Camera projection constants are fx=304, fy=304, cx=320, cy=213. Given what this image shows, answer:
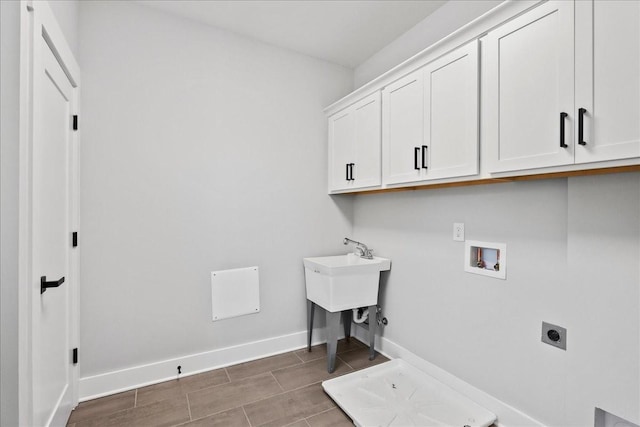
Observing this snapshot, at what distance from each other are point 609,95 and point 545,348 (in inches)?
47.6

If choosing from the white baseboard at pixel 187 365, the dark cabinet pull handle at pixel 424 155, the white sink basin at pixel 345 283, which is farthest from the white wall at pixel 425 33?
the white baseboard at pixel 187 365

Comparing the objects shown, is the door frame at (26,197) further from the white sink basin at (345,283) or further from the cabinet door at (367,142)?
the cabinet door at (367,142)

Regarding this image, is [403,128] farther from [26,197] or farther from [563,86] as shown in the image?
[26,197]

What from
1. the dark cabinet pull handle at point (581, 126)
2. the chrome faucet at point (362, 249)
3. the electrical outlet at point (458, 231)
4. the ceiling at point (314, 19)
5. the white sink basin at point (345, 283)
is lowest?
the white sink basin at point (345, 283)

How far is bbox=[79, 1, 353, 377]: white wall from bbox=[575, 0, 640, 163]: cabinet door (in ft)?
6.66

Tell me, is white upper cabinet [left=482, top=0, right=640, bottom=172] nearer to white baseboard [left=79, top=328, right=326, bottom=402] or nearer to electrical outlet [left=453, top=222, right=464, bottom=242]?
electrical outlet [left=453, top=222, right=464, bottom=242]

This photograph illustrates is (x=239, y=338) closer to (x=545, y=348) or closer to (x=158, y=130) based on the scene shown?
(x=158, y=130)

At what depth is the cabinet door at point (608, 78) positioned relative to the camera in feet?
3.51

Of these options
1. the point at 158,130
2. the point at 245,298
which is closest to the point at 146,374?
the point at 245,298

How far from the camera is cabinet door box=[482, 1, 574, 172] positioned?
4.12ft

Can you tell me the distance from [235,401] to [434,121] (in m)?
2.19

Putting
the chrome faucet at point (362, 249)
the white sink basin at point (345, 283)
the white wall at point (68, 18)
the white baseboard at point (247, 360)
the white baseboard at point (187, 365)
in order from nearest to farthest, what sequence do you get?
the white wall at point (68, 18), the white baseboard at point (247, 360), the white baseboard at point (187, 365), the white sink basin at point (345, 283), the chrome faucet at point (362, 249)

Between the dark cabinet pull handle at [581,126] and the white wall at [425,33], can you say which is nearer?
the dark cabinet pull handle at [581,126]

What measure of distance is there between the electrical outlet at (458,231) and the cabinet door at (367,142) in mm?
637
